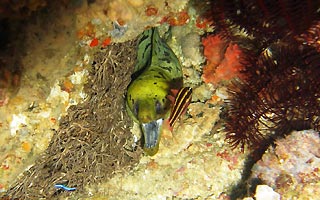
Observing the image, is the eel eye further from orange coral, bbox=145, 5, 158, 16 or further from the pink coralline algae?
the pink coralline algae

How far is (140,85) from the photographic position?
12.9ft

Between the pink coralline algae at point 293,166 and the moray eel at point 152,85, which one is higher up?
the moray eel at point 152,85

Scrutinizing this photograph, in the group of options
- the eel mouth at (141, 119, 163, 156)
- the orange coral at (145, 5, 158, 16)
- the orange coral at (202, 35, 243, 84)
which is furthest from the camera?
the eel mouth at (141, 119, 163, 156)

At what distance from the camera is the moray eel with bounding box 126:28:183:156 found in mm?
3838

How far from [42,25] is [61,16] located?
0.17 m

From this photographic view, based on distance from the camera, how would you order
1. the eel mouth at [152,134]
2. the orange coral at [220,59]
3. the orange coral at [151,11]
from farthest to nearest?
the eel mouth at [152,134]
the orange coral at [220,59]
the orange coral at [151,11]

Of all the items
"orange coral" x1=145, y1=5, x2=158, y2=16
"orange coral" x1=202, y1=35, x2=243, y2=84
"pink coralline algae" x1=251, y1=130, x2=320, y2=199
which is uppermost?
"orange coral" x1=145, y1=5, x2=158, y2=16

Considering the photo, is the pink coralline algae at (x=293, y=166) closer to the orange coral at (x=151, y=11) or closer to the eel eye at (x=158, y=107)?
the eel eye at (x=158, y=107)

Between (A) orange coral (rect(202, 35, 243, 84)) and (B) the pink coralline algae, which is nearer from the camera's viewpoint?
(B) the pink coralline algae

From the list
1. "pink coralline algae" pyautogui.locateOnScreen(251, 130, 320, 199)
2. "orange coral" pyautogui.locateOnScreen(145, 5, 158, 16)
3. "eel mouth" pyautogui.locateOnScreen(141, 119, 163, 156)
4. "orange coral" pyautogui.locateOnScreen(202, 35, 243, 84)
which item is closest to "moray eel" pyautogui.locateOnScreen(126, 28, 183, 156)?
"eel mouth" pyautogui.locateOnScreen(141, 119, 163, 156)

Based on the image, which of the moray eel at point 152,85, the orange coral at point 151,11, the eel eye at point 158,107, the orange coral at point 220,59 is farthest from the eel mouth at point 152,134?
the orange coral at point 151,11

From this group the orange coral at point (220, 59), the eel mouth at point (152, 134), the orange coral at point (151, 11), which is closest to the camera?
the orange coral at point (151, 11)

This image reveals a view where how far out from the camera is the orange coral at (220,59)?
12.3ft

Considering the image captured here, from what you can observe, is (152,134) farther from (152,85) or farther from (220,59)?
(220,59)
